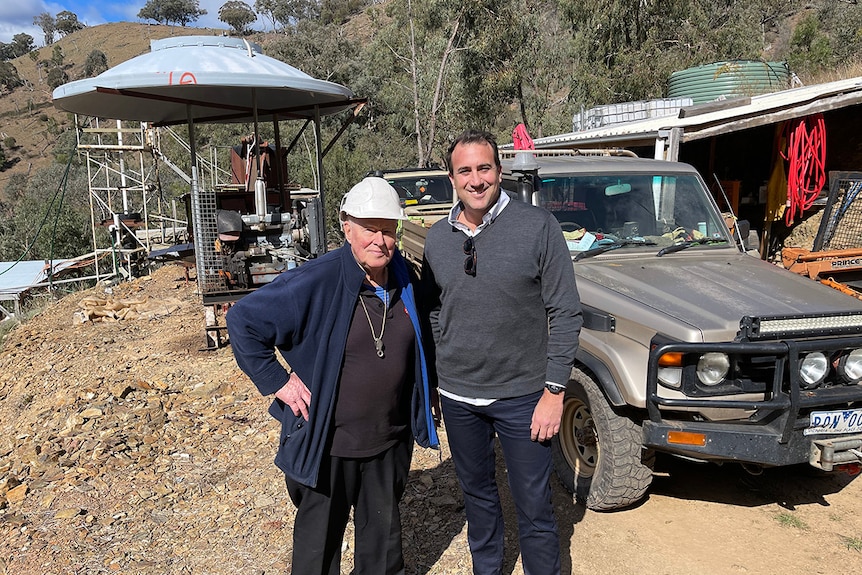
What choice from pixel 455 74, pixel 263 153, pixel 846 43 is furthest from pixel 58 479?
pixel 846 43

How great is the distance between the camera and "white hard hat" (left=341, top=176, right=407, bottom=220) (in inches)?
87.1

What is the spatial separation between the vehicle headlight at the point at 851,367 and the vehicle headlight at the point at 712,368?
1.88 ft

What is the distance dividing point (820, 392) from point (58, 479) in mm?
4596

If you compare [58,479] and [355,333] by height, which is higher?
[355,333]

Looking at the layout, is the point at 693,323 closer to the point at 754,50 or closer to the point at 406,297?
the point at 406,297

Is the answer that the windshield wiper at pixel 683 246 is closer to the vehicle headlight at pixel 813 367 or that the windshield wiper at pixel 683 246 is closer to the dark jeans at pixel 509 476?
the vehicle headlight at pixel 813 367

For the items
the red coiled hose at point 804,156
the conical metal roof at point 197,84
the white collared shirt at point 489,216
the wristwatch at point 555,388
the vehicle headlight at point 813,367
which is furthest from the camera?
the red coiled hose at point 804,156

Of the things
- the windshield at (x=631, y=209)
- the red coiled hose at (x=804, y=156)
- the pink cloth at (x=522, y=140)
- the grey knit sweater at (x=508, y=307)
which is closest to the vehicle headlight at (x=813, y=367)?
the windshield at (x=631, y=209)

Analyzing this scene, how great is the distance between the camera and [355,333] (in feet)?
7.61

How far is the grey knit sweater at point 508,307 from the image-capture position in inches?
93.9

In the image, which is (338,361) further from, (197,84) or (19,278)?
(19,278)

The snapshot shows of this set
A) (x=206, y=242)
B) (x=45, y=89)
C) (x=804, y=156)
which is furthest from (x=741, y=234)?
(x=45, y=89)

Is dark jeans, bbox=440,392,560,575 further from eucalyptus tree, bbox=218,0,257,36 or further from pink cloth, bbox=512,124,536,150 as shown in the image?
eucalyptus tree, bbox=218,0,257,36

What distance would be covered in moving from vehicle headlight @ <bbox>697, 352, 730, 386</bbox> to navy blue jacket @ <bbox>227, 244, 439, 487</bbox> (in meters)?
1.74
